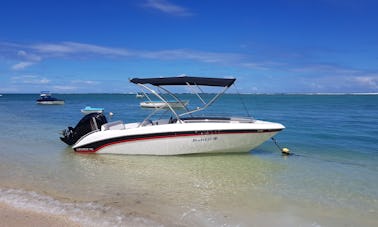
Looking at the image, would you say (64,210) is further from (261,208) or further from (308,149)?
(308,149)

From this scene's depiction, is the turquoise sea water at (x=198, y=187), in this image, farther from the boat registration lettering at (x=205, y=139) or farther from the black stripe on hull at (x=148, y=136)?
the boat registration lettering at (x=205, y=139)

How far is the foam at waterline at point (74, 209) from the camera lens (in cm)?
595

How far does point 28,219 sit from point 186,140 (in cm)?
651

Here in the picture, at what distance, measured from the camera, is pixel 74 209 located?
6539mm

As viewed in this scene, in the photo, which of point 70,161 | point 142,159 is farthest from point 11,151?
point 142,159

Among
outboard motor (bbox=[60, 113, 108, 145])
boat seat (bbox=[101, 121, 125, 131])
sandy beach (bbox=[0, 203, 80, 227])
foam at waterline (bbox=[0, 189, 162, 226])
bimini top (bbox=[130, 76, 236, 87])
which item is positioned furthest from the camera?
outboard motor (bbox=[60, 113, 108, 145])

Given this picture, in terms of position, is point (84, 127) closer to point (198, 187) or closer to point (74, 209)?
point (198, 187)

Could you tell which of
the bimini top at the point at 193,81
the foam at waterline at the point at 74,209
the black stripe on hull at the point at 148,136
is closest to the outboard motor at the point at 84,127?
the black stripe on hull at the point at 148,136

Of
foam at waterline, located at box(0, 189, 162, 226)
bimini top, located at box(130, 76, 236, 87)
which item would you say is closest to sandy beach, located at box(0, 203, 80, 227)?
foam at waterline, located at box(0, 189, 162, 226)

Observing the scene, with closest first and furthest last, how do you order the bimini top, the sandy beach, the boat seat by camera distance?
the sandy beach, the bimini top, the boat seat

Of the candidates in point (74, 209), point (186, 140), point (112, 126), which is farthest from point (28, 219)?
point (112, 126)

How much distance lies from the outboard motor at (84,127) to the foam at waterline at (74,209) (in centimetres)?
567

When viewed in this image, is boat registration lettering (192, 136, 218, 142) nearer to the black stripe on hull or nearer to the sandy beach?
the black stripe on hull

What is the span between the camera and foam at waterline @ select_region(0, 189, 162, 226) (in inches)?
234
